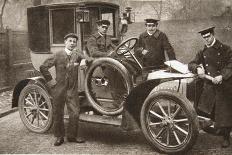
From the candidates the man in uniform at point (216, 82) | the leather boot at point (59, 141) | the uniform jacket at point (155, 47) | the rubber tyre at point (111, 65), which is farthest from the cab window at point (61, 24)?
the man in uniform at point (216, 82)

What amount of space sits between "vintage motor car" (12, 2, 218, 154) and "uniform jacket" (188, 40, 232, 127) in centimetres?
19

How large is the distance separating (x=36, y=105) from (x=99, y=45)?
4.80 feet

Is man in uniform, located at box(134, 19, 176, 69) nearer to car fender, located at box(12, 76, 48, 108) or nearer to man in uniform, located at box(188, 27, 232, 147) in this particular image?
man in uniform, located at box(188, 27, 232, 147)

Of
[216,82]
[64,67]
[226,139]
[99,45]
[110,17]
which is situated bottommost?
[226,139]

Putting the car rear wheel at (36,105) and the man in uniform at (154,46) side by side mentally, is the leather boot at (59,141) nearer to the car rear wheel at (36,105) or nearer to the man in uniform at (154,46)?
the car rear wheel at (36,105)

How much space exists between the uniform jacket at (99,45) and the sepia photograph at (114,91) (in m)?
0.02

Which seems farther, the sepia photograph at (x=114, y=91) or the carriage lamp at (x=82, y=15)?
the carriage lamp at (x=82, y=15)

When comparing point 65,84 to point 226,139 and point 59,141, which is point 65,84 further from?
point 226,139

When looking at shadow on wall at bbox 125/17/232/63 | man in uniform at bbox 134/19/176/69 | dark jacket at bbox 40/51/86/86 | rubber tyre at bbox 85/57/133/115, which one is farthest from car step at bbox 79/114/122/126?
shadow on wall at bbox 125/17/232/63

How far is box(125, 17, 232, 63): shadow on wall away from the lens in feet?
43.9

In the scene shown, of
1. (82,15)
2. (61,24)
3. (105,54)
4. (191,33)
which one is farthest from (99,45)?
(191,33)

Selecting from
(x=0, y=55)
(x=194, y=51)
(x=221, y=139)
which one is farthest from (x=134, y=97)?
(x=194, y=51)

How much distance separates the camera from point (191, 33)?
13828 millimetres

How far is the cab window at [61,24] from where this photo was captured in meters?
6.05
